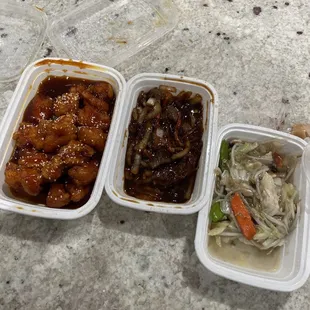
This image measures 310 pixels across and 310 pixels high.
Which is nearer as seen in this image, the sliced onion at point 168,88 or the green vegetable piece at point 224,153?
the green vegetable piece at point 224,153

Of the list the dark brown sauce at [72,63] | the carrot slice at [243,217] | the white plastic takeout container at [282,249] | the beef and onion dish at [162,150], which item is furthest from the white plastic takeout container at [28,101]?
the carrot slice at [243,217]

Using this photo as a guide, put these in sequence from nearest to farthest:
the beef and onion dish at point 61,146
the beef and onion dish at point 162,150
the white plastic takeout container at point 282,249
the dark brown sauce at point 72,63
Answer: the white plastic takeout container at point 282,249 < the beef and onion dish at point 61,146 < the beef and onion dish at point 162,150 < the dark brown sauce at point 72,63

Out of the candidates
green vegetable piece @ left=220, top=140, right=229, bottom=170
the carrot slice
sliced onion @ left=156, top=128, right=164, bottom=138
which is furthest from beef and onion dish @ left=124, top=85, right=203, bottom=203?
the carrot slice

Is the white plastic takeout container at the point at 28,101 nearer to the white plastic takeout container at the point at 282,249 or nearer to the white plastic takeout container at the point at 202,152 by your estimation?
the white plastic takeout container at the point at 202,152

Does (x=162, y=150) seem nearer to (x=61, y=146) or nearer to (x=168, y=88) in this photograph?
(x=168, y=88)

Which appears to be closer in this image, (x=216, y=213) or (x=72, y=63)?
(x=216, y=213)

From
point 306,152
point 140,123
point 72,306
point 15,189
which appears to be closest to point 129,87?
point 140,123

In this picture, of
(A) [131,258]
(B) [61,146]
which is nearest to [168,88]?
(B) [61,146]
